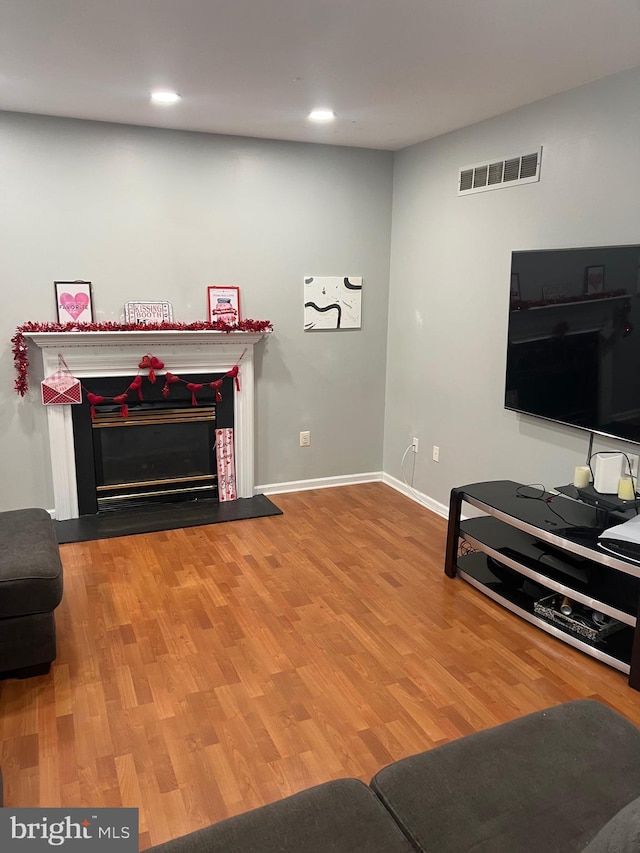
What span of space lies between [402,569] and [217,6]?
2.81 metres

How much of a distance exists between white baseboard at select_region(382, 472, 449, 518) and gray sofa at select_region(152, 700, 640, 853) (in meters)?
2.81

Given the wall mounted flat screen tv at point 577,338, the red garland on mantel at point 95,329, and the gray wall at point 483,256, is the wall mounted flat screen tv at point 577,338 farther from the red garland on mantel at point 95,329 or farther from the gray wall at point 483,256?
the red garland on mantel at point 95,329

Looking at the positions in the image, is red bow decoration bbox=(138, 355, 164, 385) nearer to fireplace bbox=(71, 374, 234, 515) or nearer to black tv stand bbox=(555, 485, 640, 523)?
fireplace bbox=(71, 374, 234, 515)

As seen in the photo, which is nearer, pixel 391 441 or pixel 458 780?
pixel 458 780

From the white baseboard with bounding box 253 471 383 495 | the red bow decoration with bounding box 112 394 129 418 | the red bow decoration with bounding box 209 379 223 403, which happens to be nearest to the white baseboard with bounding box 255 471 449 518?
the white baseboard with bounding box 253 471 383 495

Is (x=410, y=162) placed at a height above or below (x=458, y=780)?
above

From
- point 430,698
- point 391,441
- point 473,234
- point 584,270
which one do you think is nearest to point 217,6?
point 584,270

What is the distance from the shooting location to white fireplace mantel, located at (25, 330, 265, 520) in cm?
400

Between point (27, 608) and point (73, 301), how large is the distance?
222cm

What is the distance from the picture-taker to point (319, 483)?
5.02 m

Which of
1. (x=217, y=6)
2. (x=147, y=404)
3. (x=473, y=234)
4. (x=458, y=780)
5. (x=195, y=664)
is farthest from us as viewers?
(x=147, y=404)

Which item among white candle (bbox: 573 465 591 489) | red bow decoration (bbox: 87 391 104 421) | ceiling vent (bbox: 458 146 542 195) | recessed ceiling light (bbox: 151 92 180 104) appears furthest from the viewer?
red bow decoration (bbox: 87 391 104 421)

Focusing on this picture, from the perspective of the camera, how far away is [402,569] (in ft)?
11.9

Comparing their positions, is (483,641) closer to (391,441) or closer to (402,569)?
(402,569)
